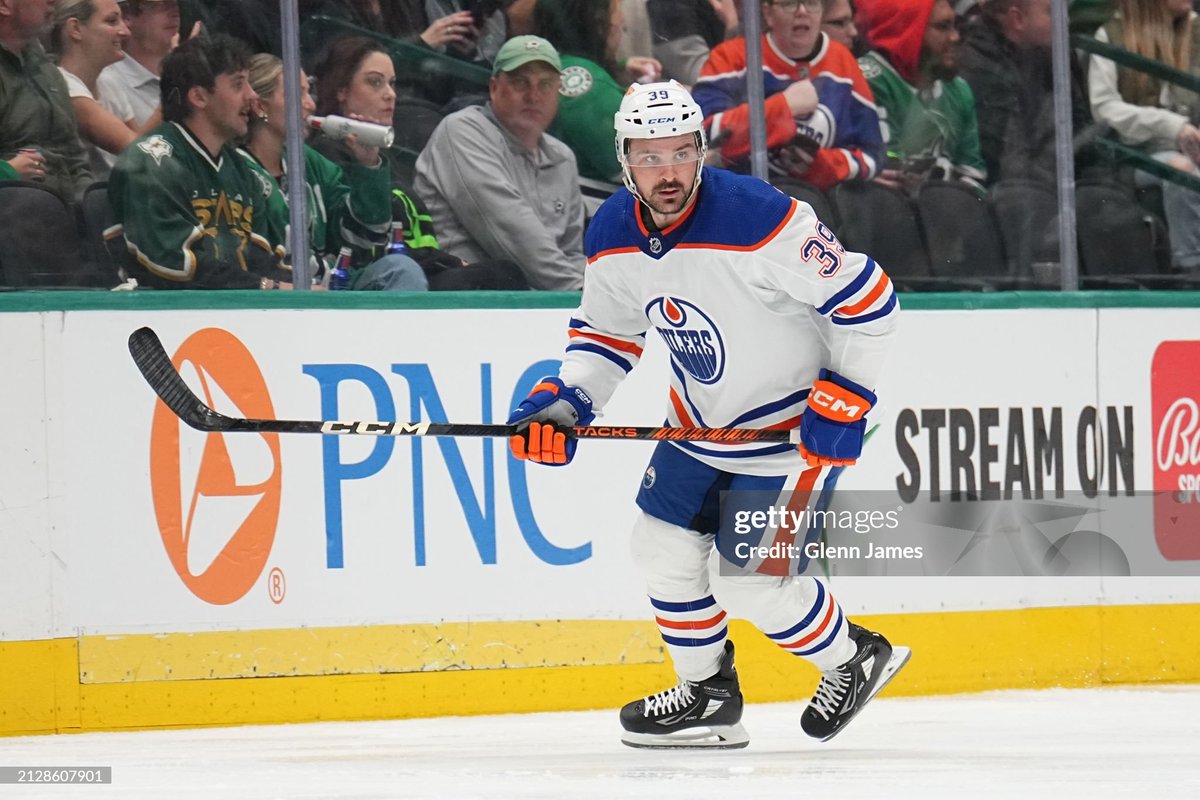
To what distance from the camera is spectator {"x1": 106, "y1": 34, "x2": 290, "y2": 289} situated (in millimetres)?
3625

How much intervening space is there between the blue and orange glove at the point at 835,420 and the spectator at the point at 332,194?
4.23 ft

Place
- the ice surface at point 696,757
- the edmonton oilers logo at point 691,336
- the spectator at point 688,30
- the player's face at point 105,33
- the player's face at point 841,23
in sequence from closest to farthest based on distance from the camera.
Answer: the ice surface at point 696,757 < the edmonton oilers logo at point 691,336 < the player's face at point 105,33 < the spectator at point 688,30 < the player's face at point 841,23

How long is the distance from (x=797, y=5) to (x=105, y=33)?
1846 millimetres

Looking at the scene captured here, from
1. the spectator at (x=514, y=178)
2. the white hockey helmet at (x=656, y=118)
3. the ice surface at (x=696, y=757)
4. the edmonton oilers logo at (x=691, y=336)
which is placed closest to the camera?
the ice surface at (x=696, y=757)

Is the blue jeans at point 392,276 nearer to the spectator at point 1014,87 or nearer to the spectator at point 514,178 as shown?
the spectator at point 514,178

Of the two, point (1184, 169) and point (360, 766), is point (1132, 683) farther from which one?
point (360, 766)

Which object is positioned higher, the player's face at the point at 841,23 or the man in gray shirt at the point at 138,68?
the player's face at the point at 841,23

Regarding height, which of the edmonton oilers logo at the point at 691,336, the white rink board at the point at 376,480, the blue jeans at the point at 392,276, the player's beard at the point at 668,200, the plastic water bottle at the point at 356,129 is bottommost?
the white rink board at the point at 376,480

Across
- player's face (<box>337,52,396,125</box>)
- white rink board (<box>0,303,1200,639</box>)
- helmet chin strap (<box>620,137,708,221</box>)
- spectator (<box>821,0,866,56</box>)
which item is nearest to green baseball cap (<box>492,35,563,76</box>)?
player's face (<box>337,52,396,125</box>)

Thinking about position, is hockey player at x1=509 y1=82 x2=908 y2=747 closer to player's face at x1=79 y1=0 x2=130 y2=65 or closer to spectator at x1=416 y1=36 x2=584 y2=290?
spectator at x1=416 y1=36 x2=584 y2=290

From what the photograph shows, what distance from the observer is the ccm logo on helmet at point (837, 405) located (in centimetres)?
285

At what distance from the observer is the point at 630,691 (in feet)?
12.4

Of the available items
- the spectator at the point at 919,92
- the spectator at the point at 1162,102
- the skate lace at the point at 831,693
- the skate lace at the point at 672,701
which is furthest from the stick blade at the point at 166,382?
the spectator at the point at 1162,102

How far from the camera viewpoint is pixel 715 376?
2.97 metres
